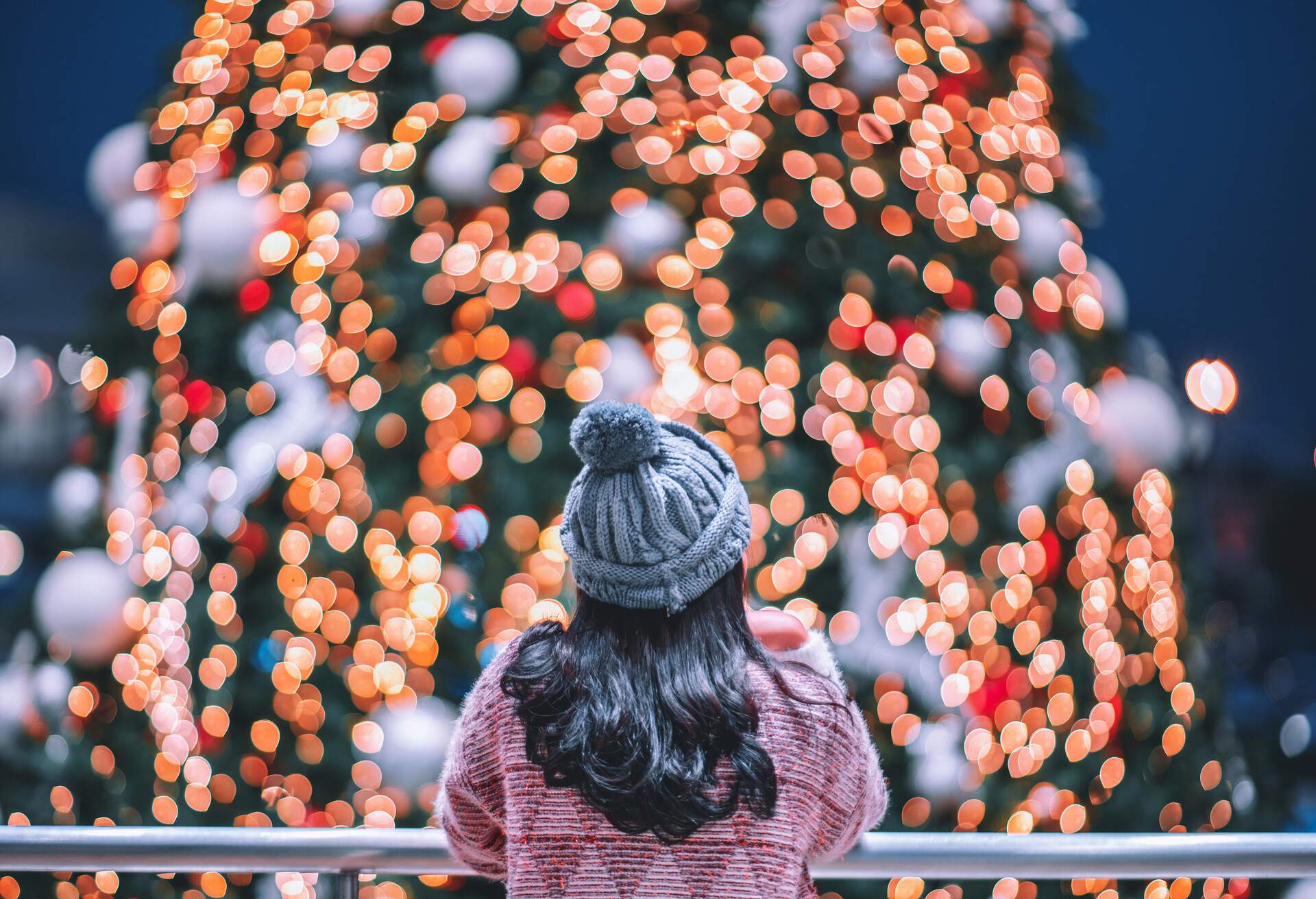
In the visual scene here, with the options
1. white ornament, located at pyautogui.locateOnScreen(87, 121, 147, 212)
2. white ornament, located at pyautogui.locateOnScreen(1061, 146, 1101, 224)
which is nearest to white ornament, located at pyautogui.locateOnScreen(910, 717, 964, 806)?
white ornament, located at pyautogui.locateOnScreen(1061, 146, 1101, 224)

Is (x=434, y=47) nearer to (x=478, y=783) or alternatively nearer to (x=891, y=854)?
(x=478, y=783)

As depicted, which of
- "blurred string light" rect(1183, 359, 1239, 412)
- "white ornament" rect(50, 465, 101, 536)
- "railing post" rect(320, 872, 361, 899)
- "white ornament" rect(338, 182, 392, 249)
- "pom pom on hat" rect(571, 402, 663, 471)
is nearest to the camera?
"pom pom on hat" rect(571, 402, 663, 471)

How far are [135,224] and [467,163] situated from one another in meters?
0.43

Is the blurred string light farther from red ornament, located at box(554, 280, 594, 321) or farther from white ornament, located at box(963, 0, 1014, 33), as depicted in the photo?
red ornament, located at box(554, 280, 594, 321)

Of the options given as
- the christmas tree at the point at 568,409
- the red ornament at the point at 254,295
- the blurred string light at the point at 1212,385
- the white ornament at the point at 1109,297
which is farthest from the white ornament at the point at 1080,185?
the blurred string light at the point at 1212,385

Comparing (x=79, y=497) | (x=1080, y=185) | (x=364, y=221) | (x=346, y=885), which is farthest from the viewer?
(x=1080, y=185)

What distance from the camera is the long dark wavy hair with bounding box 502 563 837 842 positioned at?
0.80 metres

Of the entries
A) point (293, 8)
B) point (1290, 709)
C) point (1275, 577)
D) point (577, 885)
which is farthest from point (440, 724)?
point (1275, 577)

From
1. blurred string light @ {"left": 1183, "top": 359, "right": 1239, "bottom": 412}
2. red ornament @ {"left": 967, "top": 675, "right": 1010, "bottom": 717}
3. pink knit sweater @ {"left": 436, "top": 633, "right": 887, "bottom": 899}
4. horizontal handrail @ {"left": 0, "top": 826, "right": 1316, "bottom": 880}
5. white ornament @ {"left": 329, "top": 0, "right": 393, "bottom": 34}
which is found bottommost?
blurred string light @ {"left": 1183, "top": 359, "right": 1239, "bottom": 412}

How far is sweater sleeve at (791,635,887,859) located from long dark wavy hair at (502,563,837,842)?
0.16ft

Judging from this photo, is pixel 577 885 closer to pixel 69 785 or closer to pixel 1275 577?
pixel 69 785

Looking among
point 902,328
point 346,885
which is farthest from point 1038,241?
point 346,885

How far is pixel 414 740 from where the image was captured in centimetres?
102

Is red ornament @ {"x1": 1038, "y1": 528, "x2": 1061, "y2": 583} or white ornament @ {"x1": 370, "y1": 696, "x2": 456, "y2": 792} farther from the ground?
red ornament @ {"x1": 1038, "y1": 528, "x2": 1061, "y2": 583}
